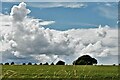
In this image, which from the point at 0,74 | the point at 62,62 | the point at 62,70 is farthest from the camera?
the point at 62,62

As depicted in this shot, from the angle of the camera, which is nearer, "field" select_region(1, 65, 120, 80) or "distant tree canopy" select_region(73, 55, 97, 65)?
"field" select_region(1, 65, 120, 80)

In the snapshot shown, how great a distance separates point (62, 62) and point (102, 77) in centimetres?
308

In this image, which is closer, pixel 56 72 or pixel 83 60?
pixel 56 72

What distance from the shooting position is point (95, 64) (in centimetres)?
2416

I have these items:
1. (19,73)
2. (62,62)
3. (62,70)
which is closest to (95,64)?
(62,62)

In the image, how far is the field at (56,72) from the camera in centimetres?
1962

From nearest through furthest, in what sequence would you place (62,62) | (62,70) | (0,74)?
(0,74) < (62,70) < (62,62)

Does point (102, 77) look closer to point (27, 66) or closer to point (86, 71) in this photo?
point (86, 71)

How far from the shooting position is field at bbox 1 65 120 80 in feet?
64.4

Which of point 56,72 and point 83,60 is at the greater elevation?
point 83,60

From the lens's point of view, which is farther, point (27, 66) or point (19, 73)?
point (27, 66)

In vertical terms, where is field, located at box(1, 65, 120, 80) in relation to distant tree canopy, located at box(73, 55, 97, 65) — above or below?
below

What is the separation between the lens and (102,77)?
20.6 meters

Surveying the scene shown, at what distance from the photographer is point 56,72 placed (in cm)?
2044
